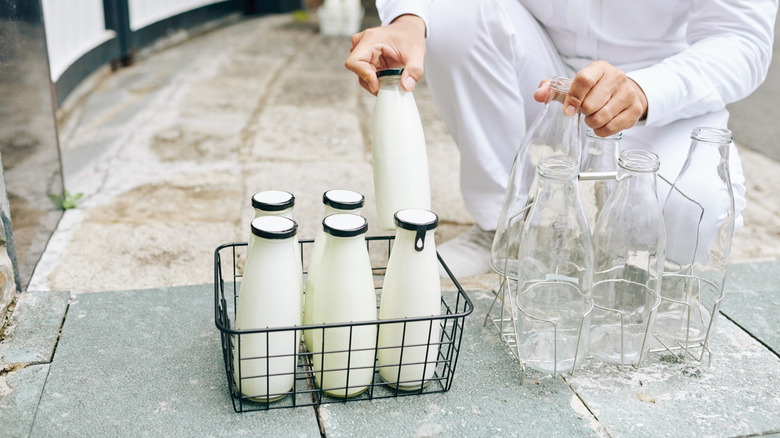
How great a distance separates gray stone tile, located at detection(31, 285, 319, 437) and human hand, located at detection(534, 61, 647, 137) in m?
0.64

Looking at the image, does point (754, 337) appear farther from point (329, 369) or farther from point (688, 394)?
point (329, 369)

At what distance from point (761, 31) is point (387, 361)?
3.20 feet

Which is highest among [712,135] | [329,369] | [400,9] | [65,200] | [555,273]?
[400,9]

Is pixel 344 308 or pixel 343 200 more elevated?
pixel 343 200

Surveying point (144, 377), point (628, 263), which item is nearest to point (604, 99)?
point (628, 263)

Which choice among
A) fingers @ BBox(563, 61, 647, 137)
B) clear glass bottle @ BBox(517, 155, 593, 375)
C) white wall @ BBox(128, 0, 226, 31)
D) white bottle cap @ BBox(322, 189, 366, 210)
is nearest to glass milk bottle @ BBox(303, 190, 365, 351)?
white bottle cap @ BBox(322, 189, 366, 210)

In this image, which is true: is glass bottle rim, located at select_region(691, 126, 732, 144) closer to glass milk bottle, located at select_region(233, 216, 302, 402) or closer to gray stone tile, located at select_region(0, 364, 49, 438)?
glass milk bottle, located at select_region(233, 216, 302, 402)

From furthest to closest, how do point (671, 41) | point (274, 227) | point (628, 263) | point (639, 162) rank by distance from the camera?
point (671, 41)
point (628, 263)
point (639, 162)
point (274, 227)

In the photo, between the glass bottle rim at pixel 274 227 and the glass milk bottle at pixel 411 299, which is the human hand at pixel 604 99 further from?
the glass bottle rim at pixel 274 227

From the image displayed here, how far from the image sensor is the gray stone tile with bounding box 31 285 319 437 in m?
1.02

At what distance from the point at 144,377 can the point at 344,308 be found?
0.39m

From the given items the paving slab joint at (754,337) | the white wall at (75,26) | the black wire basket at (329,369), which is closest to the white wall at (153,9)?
the white wall at (75,26)

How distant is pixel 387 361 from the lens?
3.54 feet

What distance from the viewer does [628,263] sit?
3.86ft
